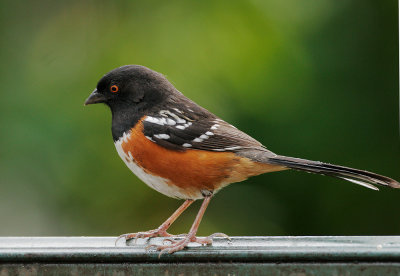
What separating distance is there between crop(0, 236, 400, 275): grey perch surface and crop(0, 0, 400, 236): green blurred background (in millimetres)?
1675

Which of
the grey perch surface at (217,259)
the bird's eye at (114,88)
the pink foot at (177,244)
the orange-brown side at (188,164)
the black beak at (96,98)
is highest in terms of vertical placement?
the bird's eye at (114,88)

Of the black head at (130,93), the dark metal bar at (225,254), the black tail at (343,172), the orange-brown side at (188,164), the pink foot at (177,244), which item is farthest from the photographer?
the black head at (130,93)

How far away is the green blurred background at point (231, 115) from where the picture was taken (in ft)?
14.0

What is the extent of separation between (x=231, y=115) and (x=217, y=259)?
189 centimetres

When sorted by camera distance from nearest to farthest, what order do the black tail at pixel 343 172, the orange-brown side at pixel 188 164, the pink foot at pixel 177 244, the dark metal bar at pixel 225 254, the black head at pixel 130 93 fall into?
1. the dark metal bar at pixel 225 254
2. the pink foot at pixel 177 244
3. the black tail at pixel 343 172
4. the orange-brown side at pixel 188 164
5. the black head at pixel 130 93

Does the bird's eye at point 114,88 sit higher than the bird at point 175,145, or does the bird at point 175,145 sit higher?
the bird's eye at point 114,88

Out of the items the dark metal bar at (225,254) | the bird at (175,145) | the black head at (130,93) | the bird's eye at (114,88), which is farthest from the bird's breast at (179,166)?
the dark metal bar at (225,254)

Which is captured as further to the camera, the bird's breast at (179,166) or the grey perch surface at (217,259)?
the bird's breast at (179,166)

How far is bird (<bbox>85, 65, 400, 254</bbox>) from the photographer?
10.7 feet

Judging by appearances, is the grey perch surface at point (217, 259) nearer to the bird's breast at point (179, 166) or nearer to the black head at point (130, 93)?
the bird's breast at point (179, 166)

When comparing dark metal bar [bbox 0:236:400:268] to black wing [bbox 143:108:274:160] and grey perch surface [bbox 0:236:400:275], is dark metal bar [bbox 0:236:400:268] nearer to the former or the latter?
grey perch surface [bbox 0:236:400:275]

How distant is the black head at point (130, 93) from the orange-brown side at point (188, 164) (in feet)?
0.43

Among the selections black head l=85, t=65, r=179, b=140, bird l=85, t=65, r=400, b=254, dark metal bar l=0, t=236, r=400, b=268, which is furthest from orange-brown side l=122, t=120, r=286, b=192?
dark metal bar l=0, t=236, r=400, b=268

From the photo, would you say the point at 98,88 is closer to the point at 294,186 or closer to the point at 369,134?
the point at 294,186
